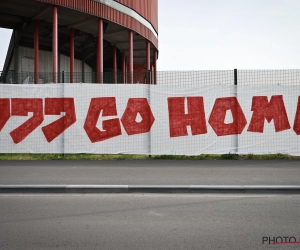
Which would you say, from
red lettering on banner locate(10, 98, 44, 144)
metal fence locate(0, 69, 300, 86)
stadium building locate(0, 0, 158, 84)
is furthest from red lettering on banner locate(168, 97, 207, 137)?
red lettering on banner locate(10, 98, 44, 144)

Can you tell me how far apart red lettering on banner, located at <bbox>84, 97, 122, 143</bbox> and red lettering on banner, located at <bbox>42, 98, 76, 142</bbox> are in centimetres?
55

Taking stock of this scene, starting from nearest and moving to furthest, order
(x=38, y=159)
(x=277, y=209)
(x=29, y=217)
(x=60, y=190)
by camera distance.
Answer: (x=29, y=217)
(x=277, y=209)
(x=60, y=190)
(x=38, y=159)

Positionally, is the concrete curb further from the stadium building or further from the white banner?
the stadium building

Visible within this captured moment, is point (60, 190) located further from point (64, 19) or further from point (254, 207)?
point (64, 19)

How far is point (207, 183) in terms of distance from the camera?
742 cm

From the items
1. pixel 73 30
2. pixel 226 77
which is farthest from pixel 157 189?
pixel 73 30

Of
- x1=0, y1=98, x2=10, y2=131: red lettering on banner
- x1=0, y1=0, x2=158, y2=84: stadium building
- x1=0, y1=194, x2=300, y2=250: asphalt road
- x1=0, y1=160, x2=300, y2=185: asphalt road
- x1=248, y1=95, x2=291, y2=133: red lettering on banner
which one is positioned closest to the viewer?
x1=0, y1=194, x2=300, y2=250: asphalt road

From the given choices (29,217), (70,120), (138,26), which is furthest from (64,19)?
(29,217)

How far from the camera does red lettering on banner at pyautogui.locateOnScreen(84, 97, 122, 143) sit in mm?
12130

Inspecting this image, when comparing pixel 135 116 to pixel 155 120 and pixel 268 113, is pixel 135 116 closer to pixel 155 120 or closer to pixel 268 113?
pixel 155 120

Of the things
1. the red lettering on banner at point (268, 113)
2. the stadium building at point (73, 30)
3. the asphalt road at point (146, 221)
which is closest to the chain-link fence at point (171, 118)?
the red lettering on banner at point (268, 113)

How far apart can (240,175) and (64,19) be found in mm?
21266

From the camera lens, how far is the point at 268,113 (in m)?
11.9

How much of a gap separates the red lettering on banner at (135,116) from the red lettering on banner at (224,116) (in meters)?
1.96
